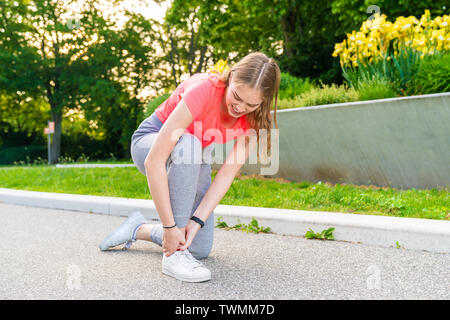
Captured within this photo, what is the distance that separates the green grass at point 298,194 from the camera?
4066 mm

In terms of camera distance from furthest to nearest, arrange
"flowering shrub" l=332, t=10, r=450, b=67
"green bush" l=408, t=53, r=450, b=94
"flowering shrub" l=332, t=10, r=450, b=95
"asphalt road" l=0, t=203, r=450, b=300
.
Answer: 1. "flowering shrub" l=332, t=10, r=450, b=67
2. "flowering shrub" l=332, t=10, r=450, b=95
3. "green bush" l=408, t=53, r=450, b=94
4. "asphalt road" l=0, t=203, r=450, b=300

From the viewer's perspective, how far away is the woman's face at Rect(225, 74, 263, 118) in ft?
7.77

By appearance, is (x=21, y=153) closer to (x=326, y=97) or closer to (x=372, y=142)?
(x=326, y=97)

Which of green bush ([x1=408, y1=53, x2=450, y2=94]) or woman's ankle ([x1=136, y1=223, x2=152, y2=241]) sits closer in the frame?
woman's ankle ([x1=136, y1=223, x2=152, y2=241])

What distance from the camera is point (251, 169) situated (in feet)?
24.5

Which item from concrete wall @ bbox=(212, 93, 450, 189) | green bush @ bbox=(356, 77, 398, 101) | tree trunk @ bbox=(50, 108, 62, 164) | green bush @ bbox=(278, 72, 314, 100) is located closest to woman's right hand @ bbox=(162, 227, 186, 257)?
concrete wall @ bbox=(212, 93, 450, 189)

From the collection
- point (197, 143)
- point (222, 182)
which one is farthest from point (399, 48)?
point (197, 143)

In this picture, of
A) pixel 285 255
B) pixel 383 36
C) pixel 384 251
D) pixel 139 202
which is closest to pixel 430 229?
pixel 384 251

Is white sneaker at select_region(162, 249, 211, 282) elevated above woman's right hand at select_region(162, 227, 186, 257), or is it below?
below

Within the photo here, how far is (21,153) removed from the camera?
995 inches

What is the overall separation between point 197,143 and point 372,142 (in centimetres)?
390

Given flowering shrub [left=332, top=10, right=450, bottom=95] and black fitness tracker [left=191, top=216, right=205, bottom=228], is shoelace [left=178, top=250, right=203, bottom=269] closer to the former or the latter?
black fitness tracker [left=191, top=216, right=205, bottom=228]

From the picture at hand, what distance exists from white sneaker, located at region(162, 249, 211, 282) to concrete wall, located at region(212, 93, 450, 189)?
3.84 m

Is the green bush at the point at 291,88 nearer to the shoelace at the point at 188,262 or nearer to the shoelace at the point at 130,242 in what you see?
the shoelace at the point at 130,242
